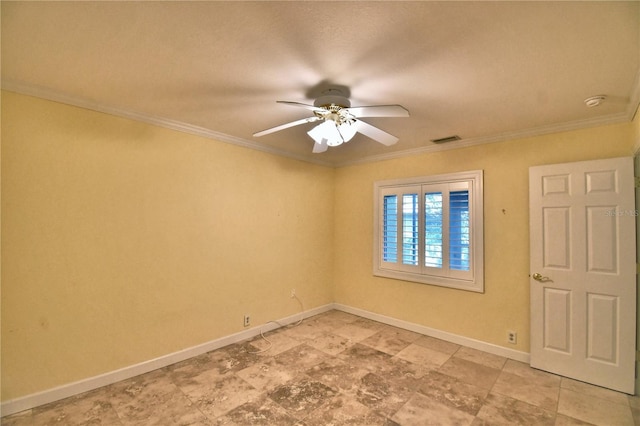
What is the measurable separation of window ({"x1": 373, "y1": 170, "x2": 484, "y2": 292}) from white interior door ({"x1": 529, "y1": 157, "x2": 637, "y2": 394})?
1.91 feet

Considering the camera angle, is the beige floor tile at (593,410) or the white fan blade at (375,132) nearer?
the beige floor tile at (593,410)

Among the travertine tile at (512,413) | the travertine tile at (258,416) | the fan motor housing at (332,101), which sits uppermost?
the fan motor housing at (332,101)

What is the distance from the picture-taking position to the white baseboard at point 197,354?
6.95 ft

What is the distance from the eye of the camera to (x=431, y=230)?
3.63 meters

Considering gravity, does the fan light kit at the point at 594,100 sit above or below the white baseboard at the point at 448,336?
above

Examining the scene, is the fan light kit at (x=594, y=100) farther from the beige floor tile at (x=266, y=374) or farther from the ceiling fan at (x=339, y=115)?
the beige floor tile at (x=266, y=374)

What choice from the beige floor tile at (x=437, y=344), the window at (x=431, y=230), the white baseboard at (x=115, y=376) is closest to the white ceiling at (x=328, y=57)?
the window at (x=431, y=230)

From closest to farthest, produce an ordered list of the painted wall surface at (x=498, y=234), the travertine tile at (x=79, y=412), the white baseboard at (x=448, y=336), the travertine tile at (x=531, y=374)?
the travertine tile at (x=79, y=412) < the travertine tile at (x=531, y=374) < the painted wall surface at (x=498, y=234) < the white baseboard at (x=448, y=336)

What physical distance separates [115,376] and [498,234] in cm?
407

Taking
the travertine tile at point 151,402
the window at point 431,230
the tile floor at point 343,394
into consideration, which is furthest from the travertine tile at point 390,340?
the travertine tile at point 151,402

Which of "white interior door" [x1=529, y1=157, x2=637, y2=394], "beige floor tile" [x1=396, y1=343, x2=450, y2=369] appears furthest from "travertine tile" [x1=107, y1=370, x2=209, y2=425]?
"white interior door" [x1=529, y1=157, x2=637, y2=394]

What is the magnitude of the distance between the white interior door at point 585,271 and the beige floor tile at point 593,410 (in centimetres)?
30

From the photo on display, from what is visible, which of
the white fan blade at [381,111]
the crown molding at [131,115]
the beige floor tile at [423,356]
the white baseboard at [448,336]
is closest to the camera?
the white fan blade at [381,111]

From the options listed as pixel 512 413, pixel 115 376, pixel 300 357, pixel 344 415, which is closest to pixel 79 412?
pixel 115 376
